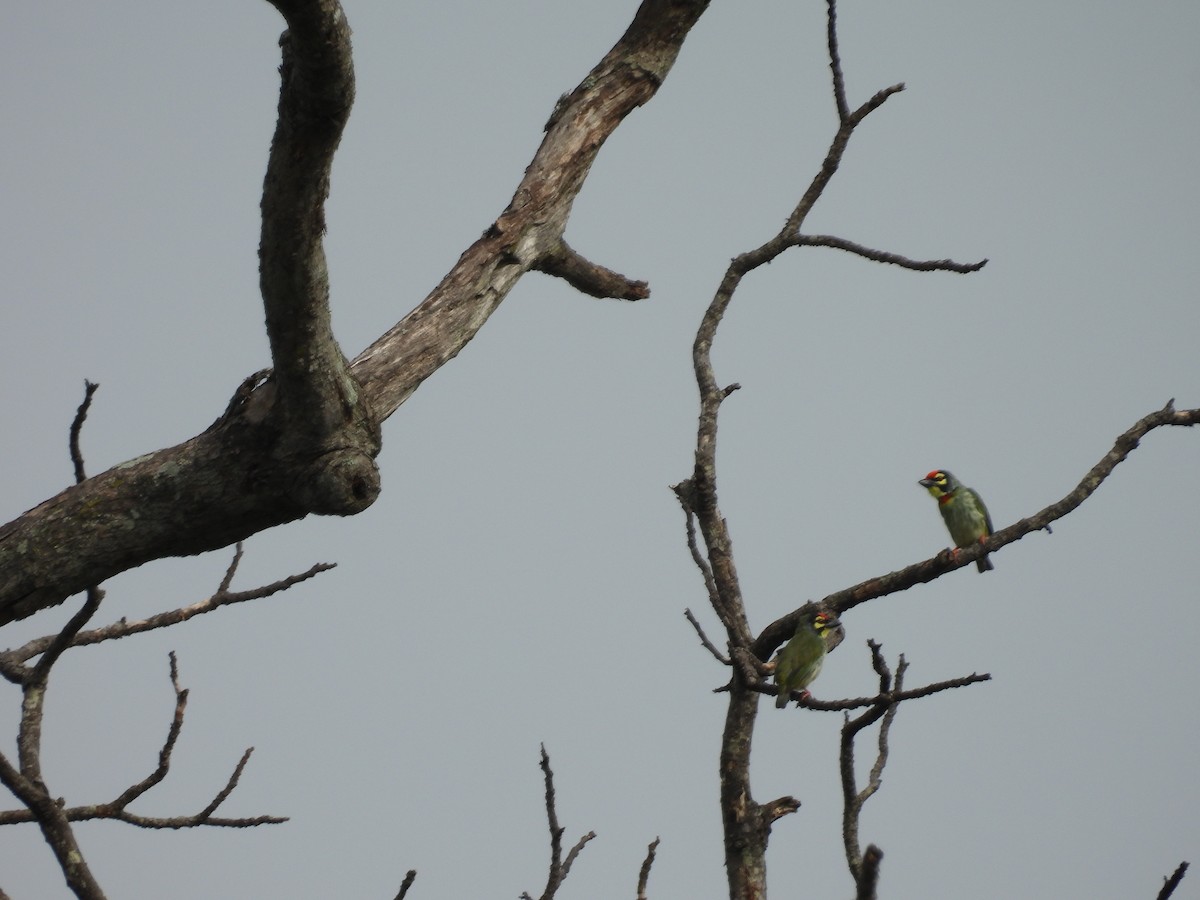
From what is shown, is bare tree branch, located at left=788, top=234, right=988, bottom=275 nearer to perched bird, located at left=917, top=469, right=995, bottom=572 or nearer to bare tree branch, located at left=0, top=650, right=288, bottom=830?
bare tree branch, located at left=0, top=650, right=288, bottom=830

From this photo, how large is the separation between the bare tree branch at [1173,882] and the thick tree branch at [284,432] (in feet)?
7.03

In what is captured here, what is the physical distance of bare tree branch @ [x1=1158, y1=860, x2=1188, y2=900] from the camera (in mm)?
2691

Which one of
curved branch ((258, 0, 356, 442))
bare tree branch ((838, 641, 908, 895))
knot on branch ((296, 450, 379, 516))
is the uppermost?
curved branch ((258, 0, 356, 442))

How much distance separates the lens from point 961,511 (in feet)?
28.3

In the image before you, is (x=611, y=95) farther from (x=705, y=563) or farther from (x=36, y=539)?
(x=36, y=539)

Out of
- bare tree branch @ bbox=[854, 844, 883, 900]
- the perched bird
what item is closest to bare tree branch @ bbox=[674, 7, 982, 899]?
bare tree branch @ bbox=[854, 844, 883, 900]

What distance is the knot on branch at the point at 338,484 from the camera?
9.32 feet

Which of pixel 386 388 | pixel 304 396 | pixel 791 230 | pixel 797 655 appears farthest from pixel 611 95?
pixel 797 655

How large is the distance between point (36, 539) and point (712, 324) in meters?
2.64

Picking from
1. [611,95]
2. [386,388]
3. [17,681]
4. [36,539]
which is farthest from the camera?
[611,95]

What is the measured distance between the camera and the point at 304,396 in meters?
2.74

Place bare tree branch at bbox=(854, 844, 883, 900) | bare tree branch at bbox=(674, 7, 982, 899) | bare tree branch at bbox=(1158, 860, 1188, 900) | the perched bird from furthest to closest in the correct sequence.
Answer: the perched bird
bare tree branch at bbox=(674, 7, 982, 899)
bare tree branch at bbox=(1158, 860, 1188, 900)
bare tree branch at bbox=(854, 844, 883, 900)

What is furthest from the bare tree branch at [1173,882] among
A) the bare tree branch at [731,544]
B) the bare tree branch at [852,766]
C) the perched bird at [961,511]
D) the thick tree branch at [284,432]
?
the perched bird at [961,511]

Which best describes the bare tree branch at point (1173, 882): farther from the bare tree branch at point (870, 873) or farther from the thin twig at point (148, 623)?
the thin twig at point (148, 623)
